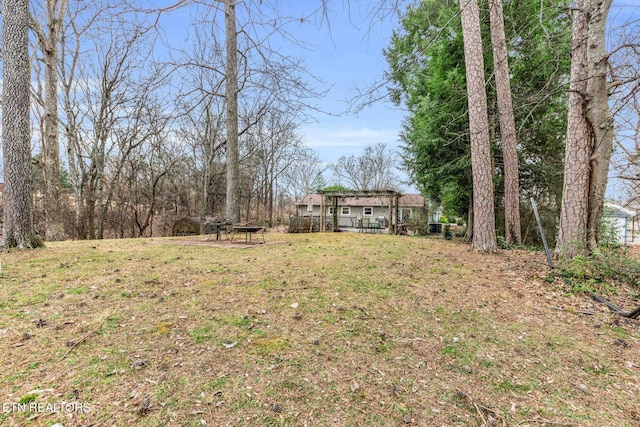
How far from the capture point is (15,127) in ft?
15.0

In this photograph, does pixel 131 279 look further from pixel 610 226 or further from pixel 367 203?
pixel 367 203

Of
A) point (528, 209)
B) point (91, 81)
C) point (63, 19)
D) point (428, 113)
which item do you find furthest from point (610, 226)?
point (91, 81)

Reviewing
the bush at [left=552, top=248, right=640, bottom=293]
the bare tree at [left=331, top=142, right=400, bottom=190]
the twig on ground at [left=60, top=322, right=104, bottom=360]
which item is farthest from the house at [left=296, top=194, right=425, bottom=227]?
the twig on ground at [left=60, top=322, right=104, bottom=360]

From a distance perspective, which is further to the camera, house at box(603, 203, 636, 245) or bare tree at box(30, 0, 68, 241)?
bare tree at box(30, 0, 68, 241)

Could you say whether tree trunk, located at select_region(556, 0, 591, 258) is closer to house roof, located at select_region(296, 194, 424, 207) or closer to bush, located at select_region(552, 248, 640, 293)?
bush, located at select_region(552, 248, 640, 293)

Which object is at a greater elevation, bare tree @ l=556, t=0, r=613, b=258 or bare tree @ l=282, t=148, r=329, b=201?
bare tree @ l=282, t=148, r=329, b=201

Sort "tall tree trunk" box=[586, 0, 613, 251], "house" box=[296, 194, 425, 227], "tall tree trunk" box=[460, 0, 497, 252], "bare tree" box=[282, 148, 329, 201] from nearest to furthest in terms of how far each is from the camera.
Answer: "tall tree trunk" box=[586, 0, 613, 251] → "tall tree trunk" box=[460, 0, 497, 252] → "house" box=[296, 194, 425, 227] → "bare tree" box=[282, 148, 329, 201]

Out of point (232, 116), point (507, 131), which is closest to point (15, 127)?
point (232, 116)

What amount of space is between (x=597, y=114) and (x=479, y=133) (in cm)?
198

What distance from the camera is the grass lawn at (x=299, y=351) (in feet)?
5.21

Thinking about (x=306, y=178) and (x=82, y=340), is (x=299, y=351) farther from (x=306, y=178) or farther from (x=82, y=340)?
(x=306, y=178)

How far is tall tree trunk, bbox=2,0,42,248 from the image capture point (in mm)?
4535

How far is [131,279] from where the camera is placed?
339 cm

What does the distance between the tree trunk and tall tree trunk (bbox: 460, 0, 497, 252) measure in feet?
5.18
